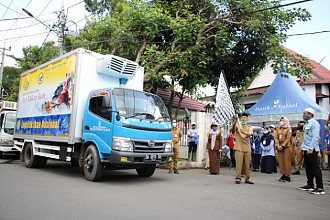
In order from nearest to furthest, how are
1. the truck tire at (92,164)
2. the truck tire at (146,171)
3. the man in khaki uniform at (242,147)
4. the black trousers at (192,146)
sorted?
the truck tire at (92,164)
the man in khaki uniform at (242,147)
the truck tire at (146,171)
the black trousers at (192,146)

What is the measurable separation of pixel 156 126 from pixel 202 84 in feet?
23.2

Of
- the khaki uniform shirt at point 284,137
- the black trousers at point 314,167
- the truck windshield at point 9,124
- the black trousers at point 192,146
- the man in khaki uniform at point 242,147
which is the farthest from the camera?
the truck windshield at point 9,124

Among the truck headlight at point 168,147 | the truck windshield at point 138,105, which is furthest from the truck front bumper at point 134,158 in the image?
the truck windshield at point 138,105

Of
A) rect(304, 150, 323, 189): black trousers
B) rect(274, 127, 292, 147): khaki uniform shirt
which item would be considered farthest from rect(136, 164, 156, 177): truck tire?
rect(304, 150, 323, 189): black trousers

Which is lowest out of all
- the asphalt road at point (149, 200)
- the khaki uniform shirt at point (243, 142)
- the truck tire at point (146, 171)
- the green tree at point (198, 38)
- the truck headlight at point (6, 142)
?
the asphalt road at point (149, 200)

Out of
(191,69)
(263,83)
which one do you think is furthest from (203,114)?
(263,83)

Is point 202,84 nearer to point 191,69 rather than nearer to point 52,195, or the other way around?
point 191,69

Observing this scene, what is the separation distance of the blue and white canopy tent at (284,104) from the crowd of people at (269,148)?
2252mm

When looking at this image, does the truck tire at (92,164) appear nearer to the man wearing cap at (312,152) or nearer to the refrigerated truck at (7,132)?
the man wearing cap at (312,152)

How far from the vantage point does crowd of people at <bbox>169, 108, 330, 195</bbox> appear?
6826mm

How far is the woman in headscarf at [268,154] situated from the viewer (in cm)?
1122

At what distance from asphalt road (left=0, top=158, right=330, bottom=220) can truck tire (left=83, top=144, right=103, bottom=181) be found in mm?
194

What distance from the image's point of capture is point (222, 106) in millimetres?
10180

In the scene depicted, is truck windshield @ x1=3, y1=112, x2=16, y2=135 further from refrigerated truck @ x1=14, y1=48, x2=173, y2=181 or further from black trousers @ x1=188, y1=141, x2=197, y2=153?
black trousers @ x1=188, y1=141, x2=197, y2=153
